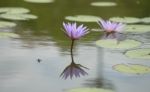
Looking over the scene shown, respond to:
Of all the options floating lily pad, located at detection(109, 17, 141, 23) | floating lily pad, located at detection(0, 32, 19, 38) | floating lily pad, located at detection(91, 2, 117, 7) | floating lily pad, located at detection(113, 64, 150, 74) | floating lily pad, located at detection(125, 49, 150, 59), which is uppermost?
floating lily pad, located at detection(0, 32, 19, 38)

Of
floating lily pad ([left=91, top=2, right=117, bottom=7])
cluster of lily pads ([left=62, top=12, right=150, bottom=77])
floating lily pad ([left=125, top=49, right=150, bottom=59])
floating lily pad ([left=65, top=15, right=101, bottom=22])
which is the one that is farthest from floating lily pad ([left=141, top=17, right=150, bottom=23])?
floating lily pad ([left=125, top=49, right=150, bottom=59])

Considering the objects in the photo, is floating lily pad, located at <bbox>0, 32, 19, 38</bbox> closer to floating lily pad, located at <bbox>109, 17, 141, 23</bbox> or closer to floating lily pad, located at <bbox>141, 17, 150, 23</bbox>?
floating lily pad, located at <bbox>109, 17, 141, 23</bbox>

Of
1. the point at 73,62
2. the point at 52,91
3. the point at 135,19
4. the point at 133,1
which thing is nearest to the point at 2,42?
the point at 73,62

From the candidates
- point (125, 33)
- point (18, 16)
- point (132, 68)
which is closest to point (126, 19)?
point (125, 33)

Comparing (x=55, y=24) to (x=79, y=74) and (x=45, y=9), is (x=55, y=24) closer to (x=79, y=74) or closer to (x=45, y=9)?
(x=45, y=9)

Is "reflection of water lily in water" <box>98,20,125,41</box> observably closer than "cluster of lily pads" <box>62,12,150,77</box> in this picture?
No

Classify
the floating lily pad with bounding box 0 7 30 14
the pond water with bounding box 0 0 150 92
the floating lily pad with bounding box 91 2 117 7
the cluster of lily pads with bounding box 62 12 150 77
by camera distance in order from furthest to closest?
1. the floating lily pad with bounding box 91 2 117 7
2. the floating lily pad with bounding box 0 7 30 14
3. the cluster of lily pads with bounding box 62 12 150 77
4. the pond water with bounding box 0 0 150 92

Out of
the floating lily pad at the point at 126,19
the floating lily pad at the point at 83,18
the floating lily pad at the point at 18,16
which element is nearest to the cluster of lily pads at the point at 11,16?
the floating lily pad at the point at 18,16
